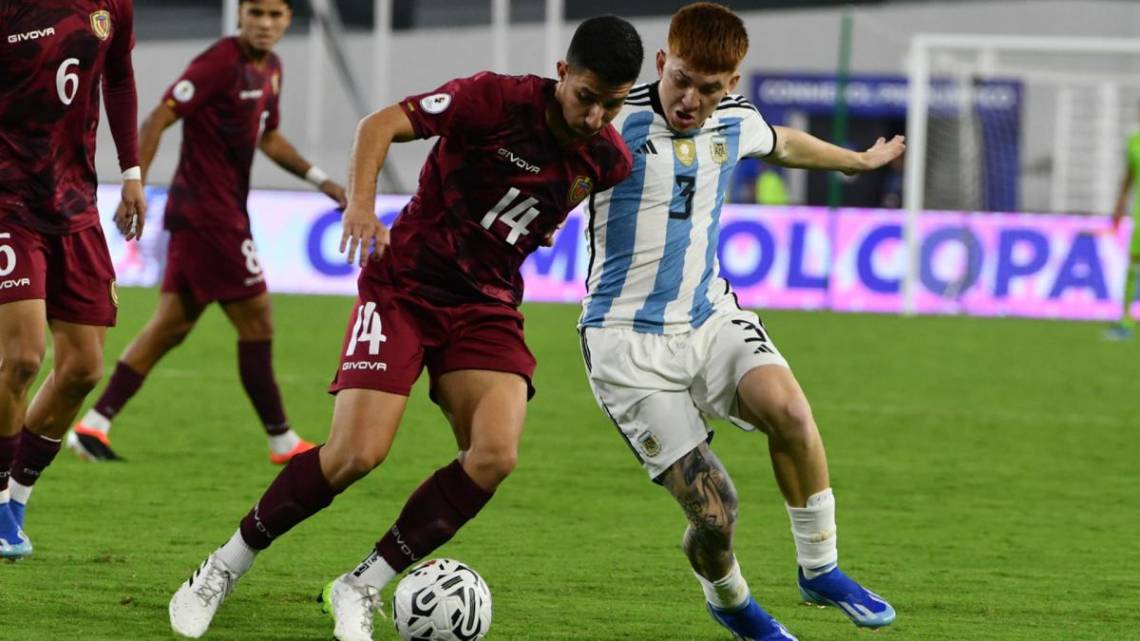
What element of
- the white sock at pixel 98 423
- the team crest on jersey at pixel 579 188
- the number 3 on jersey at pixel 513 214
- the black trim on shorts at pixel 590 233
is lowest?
the white sock at pixel 98 423

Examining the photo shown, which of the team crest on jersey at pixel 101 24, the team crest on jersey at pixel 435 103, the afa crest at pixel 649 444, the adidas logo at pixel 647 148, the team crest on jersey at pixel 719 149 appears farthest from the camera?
the team crest on jersey at pixel 101 24

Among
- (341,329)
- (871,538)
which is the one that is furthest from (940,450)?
(341,329)

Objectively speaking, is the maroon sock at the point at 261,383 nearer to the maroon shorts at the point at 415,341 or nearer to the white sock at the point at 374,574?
the maroon shorts at the point at 415,341

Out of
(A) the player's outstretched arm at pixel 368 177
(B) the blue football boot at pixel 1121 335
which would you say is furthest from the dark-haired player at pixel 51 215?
(B) the blue football boot at pixel 1121 335

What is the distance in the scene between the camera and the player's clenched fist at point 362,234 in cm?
445

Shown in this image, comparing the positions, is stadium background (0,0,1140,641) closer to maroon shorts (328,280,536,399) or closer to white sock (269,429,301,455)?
white sock (269,429,301,455)

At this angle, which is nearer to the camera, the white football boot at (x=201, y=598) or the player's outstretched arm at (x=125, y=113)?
the white football boot at (x=201, y=598)

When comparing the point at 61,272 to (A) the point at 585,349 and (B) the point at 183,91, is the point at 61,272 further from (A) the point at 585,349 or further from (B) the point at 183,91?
(B) the point at 183,91

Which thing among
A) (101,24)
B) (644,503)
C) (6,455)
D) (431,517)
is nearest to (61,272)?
(6,455)

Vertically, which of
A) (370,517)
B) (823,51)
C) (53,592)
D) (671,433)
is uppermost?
(671,433)

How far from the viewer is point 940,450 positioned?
9.62 meters

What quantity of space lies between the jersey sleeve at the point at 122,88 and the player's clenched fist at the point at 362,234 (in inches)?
69.0

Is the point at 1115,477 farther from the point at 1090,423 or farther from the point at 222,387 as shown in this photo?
the point at 222,387

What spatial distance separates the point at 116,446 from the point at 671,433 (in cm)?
448
